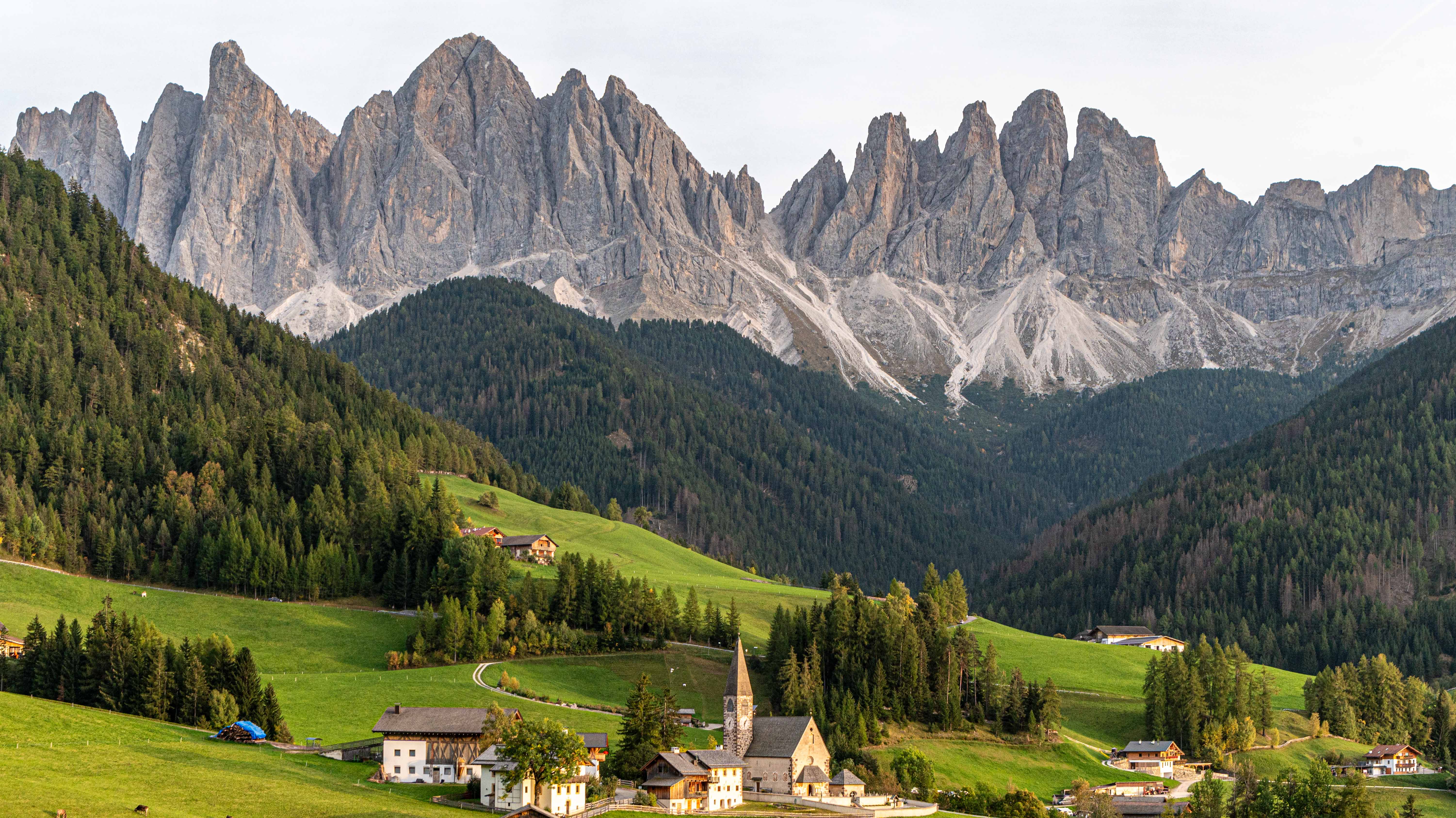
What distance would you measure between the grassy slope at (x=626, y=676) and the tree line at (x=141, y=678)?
26917mm

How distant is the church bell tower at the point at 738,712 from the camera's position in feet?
356

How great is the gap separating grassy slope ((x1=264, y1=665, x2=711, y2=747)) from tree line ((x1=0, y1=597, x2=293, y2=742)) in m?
4.38

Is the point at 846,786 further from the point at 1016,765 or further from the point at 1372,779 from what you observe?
the point at 1372,779

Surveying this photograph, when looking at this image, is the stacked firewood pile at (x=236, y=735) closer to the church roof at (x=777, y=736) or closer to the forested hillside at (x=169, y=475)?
the church roof at (x=777, y=736)

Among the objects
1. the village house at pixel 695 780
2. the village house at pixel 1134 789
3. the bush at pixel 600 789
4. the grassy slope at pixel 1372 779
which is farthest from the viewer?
the grassy slope at pixel 1372 779

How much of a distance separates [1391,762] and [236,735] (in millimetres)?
105045

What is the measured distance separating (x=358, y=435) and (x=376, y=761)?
107m

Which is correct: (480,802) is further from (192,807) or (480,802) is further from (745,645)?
(745,645)

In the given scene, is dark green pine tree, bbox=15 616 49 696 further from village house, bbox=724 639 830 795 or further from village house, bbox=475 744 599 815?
village house, bbox=724 639 830 795

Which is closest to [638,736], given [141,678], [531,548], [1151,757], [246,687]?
[246,687]

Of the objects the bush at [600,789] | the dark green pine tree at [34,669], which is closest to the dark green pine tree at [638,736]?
the bush at [600,789]

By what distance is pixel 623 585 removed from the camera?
15112 cm

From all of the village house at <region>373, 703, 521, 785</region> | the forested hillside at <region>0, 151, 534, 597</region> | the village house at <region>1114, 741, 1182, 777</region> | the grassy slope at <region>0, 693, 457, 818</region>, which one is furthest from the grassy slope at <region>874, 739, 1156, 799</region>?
the forested hillside at <region>0, 151, 534, 597</region>

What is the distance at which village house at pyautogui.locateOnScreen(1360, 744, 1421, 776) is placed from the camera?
140 m
